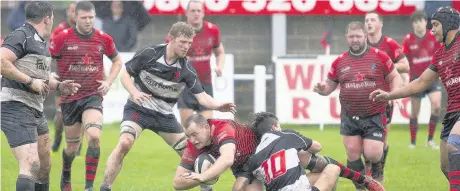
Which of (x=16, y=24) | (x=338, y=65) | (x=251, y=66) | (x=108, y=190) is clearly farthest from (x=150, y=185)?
(x=251, y=66)

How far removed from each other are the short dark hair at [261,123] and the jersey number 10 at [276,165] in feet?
1.42

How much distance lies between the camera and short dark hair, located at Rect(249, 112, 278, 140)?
388 inches

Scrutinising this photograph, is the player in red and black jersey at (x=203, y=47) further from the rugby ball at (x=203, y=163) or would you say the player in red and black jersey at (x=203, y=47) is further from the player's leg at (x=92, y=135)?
the rugby ball at (x=203, y=163)

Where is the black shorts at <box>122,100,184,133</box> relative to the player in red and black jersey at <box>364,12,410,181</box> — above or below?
below

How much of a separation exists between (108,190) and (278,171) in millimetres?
2378

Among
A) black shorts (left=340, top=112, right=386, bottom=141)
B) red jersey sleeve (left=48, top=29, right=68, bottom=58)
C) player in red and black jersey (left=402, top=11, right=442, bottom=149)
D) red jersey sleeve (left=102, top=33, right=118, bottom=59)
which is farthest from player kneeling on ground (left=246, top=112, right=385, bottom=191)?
player in red and black jersey (left=402, top=11, right=442, bottom=149)

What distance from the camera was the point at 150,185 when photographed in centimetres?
1261

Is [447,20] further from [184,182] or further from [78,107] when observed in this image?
[78,107]

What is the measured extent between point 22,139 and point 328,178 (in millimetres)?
3027

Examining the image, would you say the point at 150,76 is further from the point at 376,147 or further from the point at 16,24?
the point at 16,24

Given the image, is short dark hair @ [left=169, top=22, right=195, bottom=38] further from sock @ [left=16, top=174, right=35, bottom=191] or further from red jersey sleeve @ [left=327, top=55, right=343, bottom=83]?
sock @ [left=16, top=174, right=35, bottom=191]

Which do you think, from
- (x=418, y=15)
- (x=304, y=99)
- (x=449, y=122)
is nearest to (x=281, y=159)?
(x=449, y=122)

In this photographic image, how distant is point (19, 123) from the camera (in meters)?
9.66

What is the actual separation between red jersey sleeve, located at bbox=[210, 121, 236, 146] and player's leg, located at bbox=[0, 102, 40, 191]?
5.59 ft
